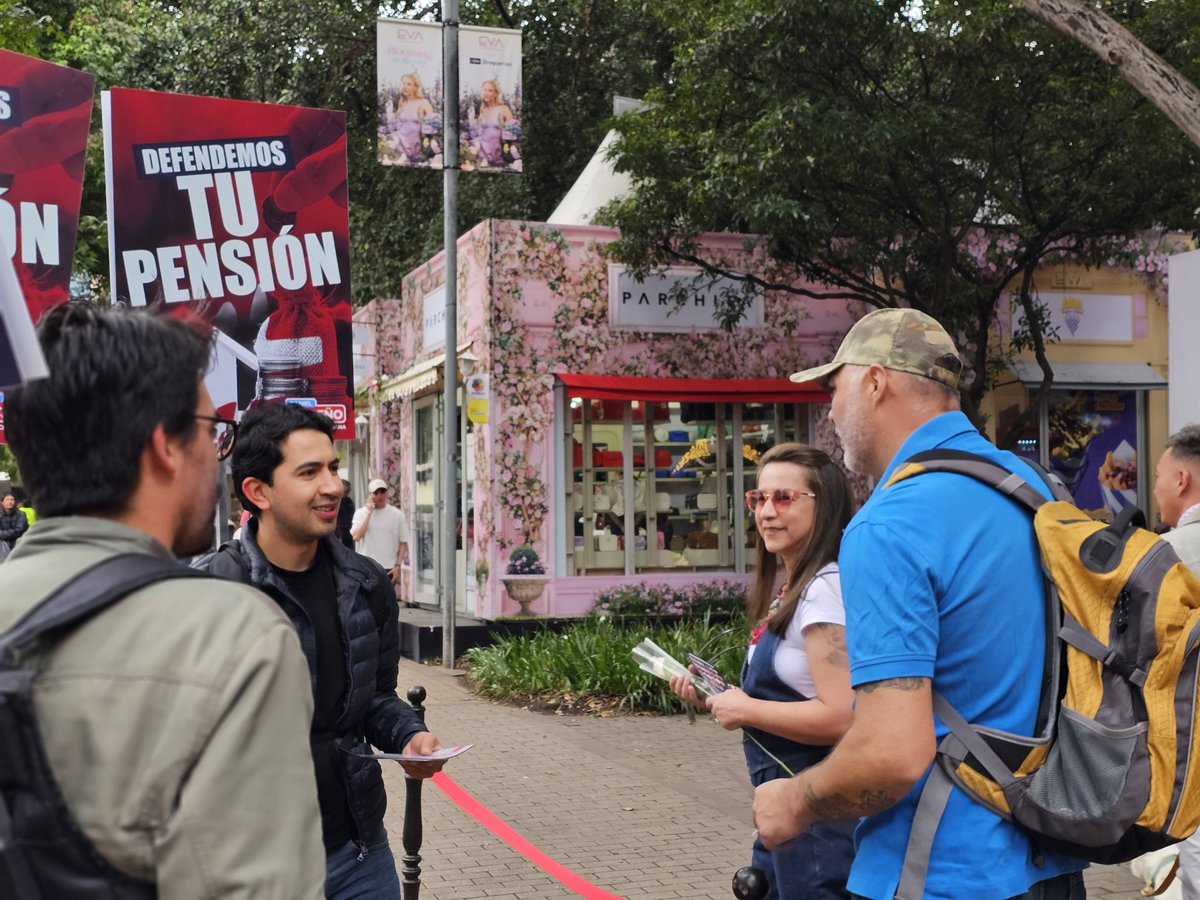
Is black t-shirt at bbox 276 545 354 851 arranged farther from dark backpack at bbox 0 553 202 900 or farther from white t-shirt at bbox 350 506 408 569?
white t-shirt at bbox 350 506 408 569

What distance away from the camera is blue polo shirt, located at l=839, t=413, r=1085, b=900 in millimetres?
2357

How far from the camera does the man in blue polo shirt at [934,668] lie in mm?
2336

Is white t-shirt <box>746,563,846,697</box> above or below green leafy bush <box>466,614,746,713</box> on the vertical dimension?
above

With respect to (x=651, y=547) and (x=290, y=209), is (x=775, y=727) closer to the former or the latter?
(x=290, y=209)

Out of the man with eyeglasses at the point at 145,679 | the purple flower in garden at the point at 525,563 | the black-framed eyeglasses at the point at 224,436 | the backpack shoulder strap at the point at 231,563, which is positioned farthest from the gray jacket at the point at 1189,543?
the purple flower in garden at the point at 525,563

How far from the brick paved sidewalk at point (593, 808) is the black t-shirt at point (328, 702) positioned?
3.15 meters

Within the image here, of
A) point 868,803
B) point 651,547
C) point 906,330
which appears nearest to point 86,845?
point 868,803

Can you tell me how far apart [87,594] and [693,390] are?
52.5ft

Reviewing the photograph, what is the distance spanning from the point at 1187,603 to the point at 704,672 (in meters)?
1.47

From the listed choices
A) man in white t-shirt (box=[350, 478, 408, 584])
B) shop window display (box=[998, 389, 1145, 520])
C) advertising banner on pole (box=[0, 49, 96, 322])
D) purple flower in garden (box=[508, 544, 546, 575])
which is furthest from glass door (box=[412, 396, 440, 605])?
advertising banner on pole (box=[0, 49, 96, 322])

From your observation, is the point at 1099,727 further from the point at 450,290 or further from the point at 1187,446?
the point at 450,290

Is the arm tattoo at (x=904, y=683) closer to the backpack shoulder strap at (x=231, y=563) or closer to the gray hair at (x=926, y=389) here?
the gray hair at (x=926, y=389)

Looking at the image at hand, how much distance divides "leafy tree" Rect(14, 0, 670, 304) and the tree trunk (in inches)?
Result: 422

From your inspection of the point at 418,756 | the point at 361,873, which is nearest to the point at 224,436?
the point at 418,756
